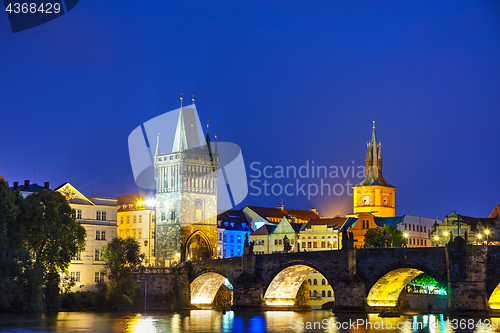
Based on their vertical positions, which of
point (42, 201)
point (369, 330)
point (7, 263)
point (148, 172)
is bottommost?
point (369, 330)

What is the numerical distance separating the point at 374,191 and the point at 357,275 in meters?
96.6

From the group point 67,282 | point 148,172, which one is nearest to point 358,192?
point 148,172

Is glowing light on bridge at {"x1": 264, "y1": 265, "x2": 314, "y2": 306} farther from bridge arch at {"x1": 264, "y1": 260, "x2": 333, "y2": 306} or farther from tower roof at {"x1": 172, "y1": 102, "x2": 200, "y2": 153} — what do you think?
tower roof at {"x1": 172, "y1": 102, "x2": 200, "y2": 153}

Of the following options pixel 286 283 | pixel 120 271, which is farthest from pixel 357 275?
pixel 120 271

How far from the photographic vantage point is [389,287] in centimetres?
7744

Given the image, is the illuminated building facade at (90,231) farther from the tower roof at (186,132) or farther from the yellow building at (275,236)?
the yellow building at (275,236)

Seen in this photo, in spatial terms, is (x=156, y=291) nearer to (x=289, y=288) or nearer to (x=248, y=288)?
(x=248, y=288)

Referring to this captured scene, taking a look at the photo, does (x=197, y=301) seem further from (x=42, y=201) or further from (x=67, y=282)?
(x=42, y=201)

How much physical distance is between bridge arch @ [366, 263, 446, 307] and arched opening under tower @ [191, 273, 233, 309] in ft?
84.6

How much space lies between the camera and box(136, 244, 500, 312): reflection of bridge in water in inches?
2670

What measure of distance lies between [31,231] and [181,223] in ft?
99.6

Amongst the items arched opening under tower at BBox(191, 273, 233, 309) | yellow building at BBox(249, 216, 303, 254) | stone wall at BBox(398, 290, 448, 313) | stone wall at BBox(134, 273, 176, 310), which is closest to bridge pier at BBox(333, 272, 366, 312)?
stone wall at BBox(398, 290, 448, 313)

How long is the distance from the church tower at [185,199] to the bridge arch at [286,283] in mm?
22885

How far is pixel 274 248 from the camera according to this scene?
451ft
